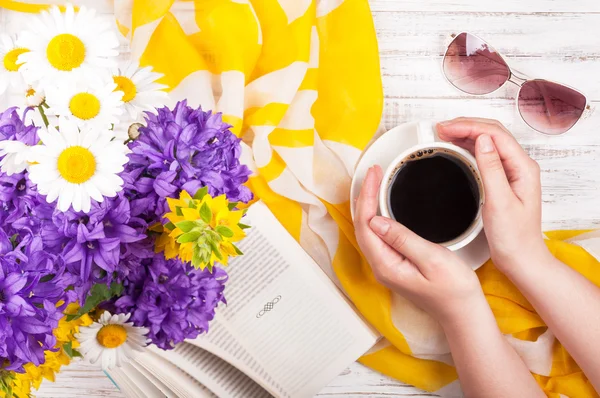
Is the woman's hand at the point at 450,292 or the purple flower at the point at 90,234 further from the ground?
the purple flower at the point at 90,234

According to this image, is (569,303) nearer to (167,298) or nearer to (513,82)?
(513,82)

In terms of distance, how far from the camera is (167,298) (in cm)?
49

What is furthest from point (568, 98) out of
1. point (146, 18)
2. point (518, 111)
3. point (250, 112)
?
point (146, 18)

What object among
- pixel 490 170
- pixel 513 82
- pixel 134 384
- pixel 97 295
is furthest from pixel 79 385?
pixel 513 82

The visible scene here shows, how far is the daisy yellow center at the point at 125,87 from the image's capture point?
1.43 ft

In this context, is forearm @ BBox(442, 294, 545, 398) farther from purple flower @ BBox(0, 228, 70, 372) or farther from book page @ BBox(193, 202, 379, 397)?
purple flower @ BBox(0, 228, 70, 372)

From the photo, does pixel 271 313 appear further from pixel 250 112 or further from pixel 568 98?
pixel 568 98

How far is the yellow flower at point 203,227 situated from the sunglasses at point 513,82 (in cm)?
51

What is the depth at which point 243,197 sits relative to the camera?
46cm

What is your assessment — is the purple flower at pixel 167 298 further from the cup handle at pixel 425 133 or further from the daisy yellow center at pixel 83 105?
the cup handle at pixel 425 133

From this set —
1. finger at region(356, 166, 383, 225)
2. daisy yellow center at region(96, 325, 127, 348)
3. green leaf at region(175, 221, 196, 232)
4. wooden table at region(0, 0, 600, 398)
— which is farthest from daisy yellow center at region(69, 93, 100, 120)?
wooden table at region(0, 0, 600, 398)

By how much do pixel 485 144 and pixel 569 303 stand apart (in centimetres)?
25

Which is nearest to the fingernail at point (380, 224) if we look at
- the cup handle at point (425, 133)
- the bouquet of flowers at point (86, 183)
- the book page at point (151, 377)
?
the cup handle at point (425, 133)

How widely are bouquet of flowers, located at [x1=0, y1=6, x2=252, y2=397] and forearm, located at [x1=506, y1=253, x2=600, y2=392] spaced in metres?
0.44
